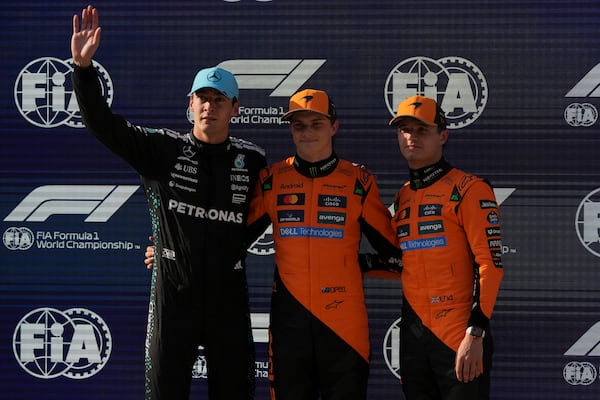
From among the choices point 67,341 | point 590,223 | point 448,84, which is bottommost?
point 67,341

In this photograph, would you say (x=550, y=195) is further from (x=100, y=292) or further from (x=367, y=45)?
(x=100, y=292)

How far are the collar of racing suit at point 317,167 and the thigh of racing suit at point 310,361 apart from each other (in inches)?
19.0

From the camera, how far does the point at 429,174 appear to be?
103 inches

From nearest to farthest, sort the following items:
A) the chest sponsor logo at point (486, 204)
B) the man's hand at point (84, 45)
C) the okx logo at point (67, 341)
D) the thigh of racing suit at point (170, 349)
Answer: the man's hand at point (84, 45) < the chest sponsor logo at point (486, 204) < the thigh of racing suit at point (170, 349) < the okx logo at point (67, 341)

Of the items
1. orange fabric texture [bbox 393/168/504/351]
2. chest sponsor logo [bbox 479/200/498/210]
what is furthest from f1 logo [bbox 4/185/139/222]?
chest sponsor logo [bbox 479/200/498/210]

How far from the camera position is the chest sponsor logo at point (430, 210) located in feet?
8.35

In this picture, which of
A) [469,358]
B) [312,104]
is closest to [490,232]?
[469,358]

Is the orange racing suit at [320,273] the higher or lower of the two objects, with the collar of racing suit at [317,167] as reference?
lower

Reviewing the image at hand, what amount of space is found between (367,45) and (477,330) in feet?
5.80

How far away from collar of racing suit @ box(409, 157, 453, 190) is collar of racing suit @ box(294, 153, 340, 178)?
1.04 feet

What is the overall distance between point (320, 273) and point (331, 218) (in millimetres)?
211

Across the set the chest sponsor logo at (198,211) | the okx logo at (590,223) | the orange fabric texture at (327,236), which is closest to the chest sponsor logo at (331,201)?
the orange fabric texture at (327,236)

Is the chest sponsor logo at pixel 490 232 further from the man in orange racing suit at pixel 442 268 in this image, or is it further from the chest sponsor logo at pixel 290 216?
the chest sponsor logo at pixel 290 216

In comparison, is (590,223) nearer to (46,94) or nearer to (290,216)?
(290,216)
